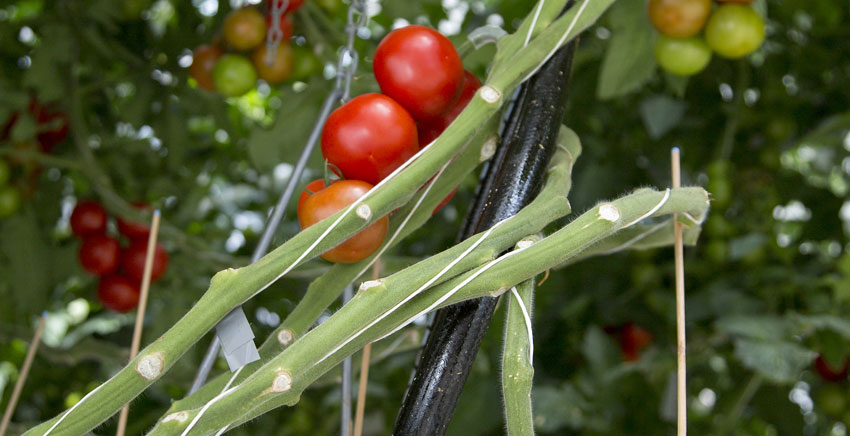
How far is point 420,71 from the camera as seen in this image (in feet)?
1.35

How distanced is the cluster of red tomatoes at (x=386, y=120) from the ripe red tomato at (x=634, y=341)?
801 mm

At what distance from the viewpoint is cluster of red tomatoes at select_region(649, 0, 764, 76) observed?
64cm

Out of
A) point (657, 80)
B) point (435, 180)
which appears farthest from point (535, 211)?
point (657, 80)

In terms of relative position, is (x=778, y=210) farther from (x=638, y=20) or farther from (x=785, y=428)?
(x=638, y=20)

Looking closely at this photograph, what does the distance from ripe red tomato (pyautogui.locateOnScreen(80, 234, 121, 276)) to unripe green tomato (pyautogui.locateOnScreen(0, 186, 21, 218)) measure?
95 mm

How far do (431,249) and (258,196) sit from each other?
52cm

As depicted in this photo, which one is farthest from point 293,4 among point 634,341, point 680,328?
point 634,341

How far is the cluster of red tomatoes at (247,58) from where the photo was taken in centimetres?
81

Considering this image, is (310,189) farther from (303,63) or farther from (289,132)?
(303,63)

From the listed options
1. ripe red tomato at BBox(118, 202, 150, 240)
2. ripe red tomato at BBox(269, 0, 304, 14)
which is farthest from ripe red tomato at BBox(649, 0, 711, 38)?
ripe red tomato at BBox(118, 202, 150, 240)

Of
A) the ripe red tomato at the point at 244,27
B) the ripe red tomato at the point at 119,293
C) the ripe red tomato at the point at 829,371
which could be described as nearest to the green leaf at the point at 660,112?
the ripe red tomato at the point at 829,371

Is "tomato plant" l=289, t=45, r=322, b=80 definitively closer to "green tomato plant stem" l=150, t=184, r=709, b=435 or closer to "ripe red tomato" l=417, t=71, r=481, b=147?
"ripe red tomato" l=417, t=71, r=481, b=147

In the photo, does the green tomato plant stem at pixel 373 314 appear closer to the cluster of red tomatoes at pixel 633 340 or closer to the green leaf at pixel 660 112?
the green leaf at pixel 660 112

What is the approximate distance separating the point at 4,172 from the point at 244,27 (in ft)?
1.27
